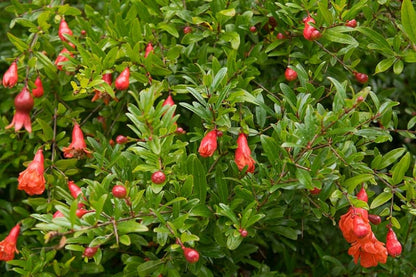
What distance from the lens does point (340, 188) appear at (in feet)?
4.57

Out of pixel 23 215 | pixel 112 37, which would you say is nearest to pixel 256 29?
pixel 112 37

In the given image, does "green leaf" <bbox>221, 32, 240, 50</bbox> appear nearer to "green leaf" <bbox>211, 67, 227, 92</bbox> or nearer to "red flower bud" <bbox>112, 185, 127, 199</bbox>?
"green leaf" <bbox>211, 67, 227, 92</bbox>

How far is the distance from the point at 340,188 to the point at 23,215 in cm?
118

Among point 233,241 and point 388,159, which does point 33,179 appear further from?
point 388,159

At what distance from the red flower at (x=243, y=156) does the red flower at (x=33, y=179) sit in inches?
23.7

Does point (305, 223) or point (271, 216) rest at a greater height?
point (271, 216)

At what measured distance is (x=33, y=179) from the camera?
5.02ft

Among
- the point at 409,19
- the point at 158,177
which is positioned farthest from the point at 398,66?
the point at 158,177

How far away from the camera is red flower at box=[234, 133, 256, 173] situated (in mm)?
1400

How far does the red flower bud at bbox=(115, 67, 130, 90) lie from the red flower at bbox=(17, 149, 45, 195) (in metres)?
0.37

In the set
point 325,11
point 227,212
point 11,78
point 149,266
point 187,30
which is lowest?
point 149,266

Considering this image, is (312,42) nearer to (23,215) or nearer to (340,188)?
(340,188)

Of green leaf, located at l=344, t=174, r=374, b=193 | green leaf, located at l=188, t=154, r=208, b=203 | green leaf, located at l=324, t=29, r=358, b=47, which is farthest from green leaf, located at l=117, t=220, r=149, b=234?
green leaf, located at l=324, t=29, r=358, b=47

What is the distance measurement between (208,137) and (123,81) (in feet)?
1.00
